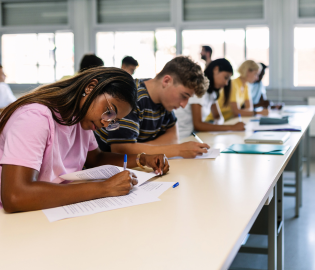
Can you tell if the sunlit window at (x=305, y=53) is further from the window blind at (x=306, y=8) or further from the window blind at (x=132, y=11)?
the window blind at (x=132, y=11)

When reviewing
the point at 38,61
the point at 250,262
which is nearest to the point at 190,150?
the point at 250,262

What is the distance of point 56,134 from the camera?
48.8 inches

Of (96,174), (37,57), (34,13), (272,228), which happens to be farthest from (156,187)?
(34,13)

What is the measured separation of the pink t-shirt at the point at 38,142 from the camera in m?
1.07

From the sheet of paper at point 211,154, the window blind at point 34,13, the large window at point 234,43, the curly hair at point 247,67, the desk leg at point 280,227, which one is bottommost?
the desk leg at point 280,227

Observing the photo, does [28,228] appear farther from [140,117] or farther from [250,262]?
[250,262]

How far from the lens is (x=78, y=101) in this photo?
124cm

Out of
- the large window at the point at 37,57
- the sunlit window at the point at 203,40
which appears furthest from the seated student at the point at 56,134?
the large window at the point at 37,57

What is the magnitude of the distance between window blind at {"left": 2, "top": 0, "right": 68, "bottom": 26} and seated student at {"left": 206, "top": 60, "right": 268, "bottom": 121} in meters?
3.40

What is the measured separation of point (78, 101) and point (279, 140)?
1419mm

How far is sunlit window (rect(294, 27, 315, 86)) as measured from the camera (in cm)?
578

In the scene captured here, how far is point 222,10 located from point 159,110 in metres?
4.30

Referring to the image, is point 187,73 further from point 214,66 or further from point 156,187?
point 214,66

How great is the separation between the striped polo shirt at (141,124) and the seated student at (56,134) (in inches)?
16.2
